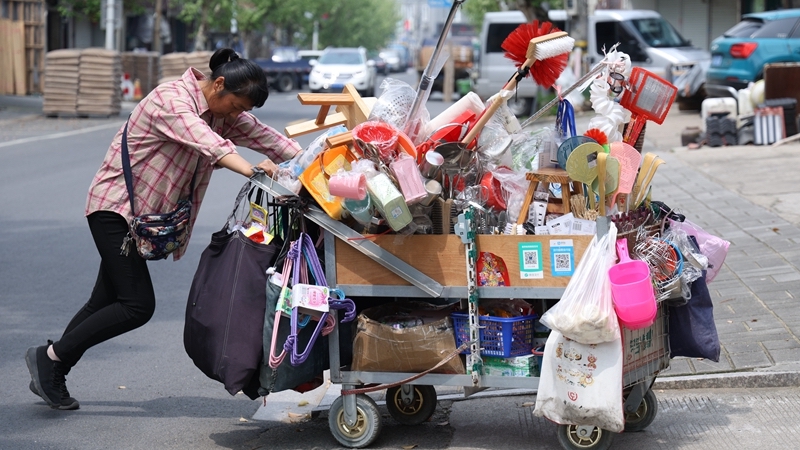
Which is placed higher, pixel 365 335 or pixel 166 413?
pixel 365 335

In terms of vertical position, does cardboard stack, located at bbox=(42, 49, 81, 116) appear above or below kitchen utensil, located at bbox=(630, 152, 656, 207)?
below

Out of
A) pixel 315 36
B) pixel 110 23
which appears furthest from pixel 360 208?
pixel 315 36

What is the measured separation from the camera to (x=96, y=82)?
2316 centimetres

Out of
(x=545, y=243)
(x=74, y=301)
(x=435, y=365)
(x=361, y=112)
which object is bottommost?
(x=74, y=301)

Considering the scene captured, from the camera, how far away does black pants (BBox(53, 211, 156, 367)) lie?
4582 millimetres

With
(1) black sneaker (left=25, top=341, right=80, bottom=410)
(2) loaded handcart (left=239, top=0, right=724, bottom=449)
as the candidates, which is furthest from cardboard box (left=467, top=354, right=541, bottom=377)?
(1) black sneaker (left=25, top=341, right=80, bottom=410)

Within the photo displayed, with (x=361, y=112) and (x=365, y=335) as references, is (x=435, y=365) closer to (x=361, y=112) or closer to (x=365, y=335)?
(x=365, y=335)

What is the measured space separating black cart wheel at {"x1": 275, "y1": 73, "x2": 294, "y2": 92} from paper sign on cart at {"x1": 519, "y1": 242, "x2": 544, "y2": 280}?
37.2 metres

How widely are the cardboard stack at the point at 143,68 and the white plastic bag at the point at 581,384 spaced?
29.1m

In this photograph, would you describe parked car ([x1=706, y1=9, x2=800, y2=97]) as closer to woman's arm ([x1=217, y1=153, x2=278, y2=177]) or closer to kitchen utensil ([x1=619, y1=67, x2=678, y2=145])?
kitchen utensil ([x1=619, y1=67, x2=678, y2=145])

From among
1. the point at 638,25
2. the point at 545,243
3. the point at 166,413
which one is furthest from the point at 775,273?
the point at 638,25

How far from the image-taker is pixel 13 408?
16.3 ft

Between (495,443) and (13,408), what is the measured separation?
2.34m

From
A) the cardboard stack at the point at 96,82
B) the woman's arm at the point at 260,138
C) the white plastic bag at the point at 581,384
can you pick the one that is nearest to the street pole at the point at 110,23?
the cardboard stack at the point at 96,82
